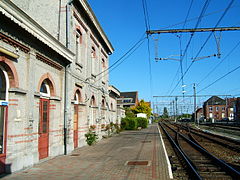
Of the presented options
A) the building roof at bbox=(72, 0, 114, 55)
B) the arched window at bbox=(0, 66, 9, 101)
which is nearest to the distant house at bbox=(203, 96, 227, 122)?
the building roof at bbox=(72, 0, 114, 55)

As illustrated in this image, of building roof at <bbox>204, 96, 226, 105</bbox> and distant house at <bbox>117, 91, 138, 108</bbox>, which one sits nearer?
distant house at <bbox>117, 91, 138, 108</bbox>

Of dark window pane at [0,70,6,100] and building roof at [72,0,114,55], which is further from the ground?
building roof at [72,0,114,55]

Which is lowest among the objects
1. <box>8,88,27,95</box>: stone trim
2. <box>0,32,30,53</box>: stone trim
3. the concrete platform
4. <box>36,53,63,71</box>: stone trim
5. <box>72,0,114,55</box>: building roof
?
the concrete platform

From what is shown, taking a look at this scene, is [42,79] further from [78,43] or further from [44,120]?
[78,43]

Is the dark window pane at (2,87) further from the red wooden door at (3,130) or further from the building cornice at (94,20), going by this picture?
the building cornice at (94,20)

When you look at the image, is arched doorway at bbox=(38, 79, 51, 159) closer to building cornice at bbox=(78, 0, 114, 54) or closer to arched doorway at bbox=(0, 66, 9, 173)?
arched doorway at bbox=(0, 66, 9, 173)

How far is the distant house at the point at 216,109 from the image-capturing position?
91.4m

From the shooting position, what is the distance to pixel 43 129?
10.6 m

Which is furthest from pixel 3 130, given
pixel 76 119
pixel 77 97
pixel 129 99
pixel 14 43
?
pixel 129 99

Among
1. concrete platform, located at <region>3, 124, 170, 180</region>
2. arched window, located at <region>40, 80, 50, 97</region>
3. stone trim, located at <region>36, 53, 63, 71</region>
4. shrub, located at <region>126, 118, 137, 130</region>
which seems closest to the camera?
concrete platform, located at <region>3, 124, 170, 180</region>

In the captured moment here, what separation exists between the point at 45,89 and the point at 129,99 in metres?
69.9

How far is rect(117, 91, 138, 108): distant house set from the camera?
7759 cm

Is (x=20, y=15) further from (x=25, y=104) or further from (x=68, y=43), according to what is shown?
(x=68, y=43)

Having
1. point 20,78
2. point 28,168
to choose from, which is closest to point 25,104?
point 20,78
